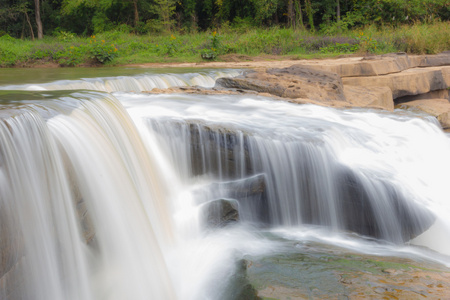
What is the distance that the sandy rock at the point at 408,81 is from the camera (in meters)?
10.0

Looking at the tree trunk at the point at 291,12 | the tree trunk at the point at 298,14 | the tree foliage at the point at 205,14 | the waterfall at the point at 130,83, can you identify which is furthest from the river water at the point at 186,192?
the tree trunk at the point at 291,12

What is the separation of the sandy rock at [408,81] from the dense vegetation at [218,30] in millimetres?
3119

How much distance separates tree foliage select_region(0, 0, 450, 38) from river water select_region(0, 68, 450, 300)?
16211mm

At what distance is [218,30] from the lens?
22.7 m

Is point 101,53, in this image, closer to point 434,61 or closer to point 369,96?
point 369,96

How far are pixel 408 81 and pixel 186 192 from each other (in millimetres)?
7799

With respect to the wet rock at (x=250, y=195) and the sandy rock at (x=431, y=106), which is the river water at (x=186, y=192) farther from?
the sandy rock at (x=431, y=106)

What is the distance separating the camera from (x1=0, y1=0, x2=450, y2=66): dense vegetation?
615 inches

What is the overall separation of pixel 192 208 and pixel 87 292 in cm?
163

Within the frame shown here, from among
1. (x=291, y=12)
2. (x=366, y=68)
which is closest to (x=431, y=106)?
(x=366, y=68)

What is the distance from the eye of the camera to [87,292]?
9.89 feet

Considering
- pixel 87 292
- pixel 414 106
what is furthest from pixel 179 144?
pixel 414 106

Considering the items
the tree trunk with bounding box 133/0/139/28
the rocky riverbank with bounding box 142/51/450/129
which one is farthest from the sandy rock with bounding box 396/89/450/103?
the tree trunk with bounding box 133/0/139/28

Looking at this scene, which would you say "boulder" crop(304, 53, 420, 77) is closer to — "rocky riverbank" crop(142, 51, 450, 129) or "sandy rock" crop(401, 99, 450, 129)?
"rocky riverbank" crop(142, 51, 450, 129)
